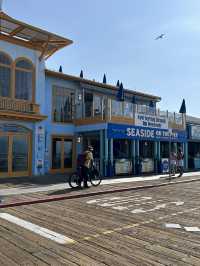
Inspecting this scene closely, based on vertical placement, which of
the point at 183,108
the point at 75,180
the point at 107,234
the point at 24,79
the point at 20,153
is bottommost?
the point at 107,234

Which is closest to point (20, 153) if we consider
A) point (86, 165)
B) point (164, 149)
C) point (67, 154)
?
point (67, 154)

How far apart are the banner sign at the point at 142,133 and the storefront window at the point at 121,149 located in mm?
2557

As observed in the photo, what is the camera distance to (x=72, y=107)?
21031 millimetres

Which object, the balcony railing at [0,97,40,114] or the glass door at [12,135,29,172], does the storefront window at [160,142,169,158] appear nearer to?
the balcony railing at [0,97,40,114]

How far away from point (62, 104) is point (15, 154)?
→ 5189 millimetres

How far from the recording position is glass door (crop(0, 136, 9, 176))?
54.7ft

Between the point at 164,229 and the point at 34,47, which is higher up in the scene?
the point at 34,47

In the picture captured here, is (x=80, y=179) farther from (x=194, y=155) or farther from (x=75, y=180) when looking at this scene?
(x=194, y=155)

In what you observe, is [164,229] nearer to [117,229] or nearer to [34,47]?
[117,229]

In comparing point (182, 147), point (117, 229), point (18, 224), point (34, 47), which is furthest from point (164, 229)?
point (182, 147)

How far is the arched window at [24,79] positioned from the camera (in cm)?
1748

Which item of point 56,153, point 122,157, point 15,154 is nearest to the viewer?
point 15,154

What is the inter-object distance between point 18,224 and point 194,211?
5.05 meters

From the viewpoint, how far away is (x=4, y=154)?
16.8 m
